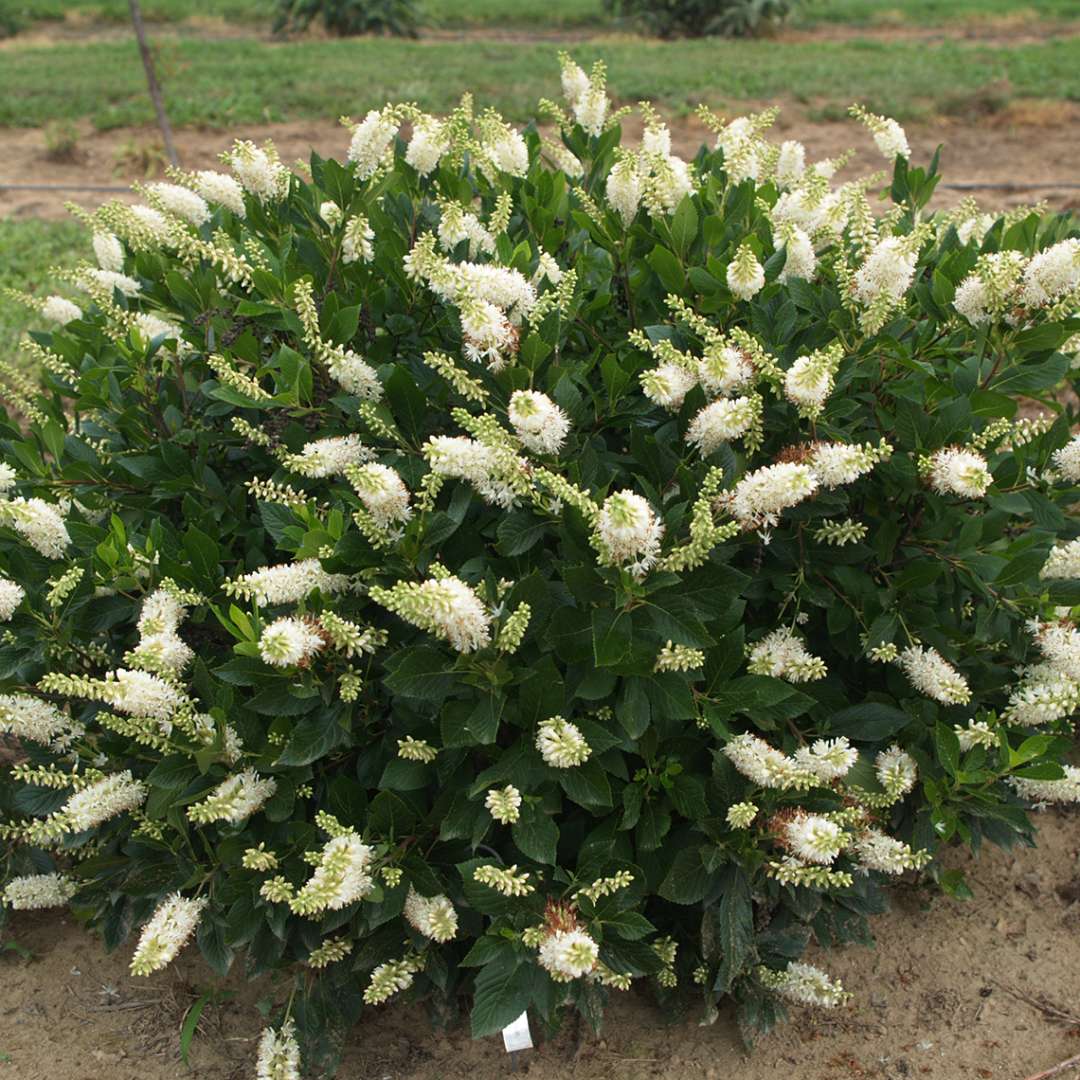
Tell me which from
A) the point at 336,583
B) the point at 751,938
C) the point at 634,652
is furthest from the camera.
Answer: the point at 751,938

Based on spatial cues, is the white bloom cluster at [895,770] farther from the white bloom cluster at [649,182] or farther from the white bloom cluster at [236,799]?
the white bloom cluster at [649,182]

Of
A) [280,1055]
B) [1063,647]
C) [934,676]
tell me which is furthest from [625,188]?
[280,1055]

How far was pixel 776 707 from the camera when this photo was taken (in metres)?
2.12

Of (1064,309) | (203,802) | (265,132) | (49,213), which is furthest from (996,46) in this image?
(203,802)

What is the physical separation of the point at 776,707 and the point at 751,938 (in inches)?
18.0

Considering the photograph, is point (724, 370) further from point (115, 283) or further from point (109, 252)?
point (109, 252)

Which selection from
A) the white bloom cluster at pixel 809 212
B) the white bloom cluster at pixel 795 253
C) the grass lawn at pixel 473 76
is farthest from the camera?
the grass lawn at pixel 473 76

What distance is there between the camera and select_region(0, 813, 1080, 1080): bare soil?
2.38m

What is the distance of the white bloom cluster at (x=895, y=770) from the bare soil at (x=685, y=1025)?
554 millimetres

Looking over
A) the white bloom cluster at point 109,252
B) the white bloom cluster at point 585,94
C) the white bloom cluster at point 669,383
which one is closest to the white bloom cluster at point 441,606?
the white bloom cluster at point 669,383

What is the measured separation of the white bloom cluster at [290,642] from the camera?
72.1 inches

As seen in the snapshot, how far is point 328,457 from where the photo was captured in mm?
2086

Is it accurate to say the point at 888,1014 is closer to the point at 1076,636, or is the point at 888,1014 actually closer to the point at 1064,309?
the point at 1076,636

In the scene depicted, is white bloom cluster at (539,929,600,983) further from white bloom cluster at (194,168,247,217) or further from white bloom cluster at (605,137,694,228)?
white bloom cluster at (194,168,247,217)
